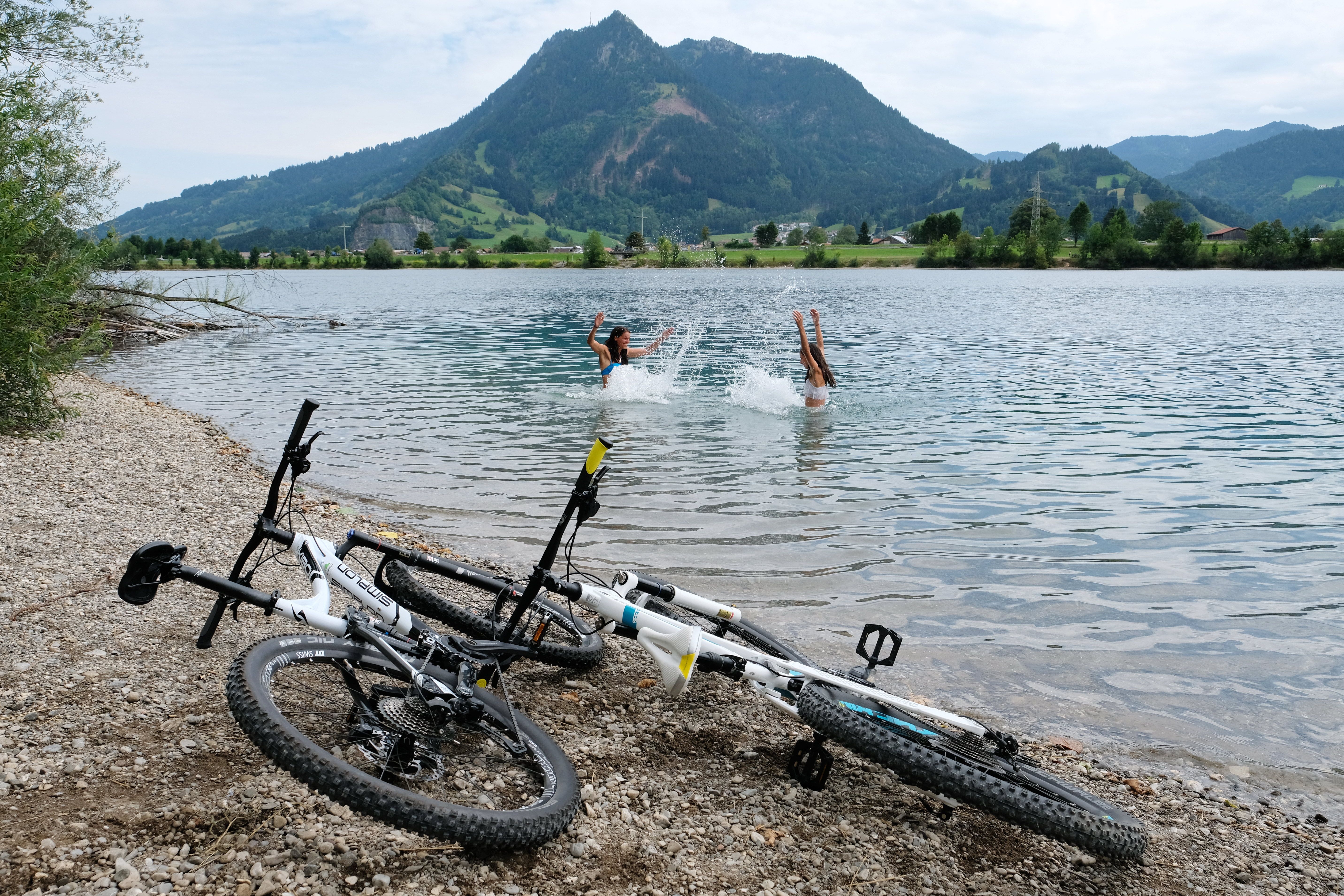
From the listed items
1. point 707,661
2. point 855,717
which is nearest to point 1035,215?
point 707,661

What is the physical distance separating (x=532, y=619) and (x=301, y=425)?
6.78ft

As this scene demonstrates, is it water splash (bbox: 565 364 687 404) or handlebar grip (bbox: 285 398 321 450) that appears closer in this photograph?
handlebar grip (bbox: 285 398 321 450)

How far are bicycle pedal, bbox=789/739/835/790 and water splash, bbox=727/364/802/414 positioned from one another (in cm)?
1525

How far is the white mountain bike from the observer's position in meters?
4.25

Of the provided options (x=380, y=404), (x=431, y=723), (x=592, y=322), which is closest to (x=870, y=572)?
(x=431, y=723)

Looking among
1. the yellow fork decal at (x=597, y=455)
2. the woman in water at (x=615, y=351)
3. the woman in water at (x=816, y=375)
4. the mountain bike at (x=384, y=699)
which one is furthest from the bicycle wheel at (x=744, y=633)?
the woman in water at (x=615, y=351)

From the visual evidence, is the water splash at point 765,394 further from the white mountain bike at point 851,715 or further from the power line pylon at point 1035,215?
the power line pylon at point 1035,215

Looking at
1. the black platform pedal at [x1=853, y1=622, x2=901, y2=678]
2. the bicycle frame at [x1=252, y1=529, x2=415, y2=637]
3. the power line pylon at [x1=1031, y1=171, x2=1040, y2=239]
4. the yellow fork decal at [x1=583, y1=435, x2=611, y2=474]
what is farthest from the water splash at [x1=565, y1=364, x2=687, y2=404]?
the power line pylon at [x1=1031, y1=171, x2=1040, y2=239]

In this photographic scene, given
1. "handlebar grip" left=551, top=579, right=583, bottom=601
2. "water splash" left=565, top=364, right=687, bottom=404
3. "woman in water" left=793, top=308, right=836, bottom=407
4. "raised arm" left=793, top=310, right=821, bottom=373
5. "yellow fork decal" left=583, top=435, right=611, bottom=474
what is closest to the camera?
"yellow fork decal" left=583, top=435, right=611, bottom=474

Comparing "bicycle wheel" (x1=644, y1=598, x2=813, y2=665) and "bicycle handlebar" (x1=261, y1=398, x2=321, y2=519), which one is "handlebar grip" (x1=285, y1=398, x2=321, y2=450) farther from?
"bicycle wheel" (x1=644, y1=598, x2=813, y2=665)

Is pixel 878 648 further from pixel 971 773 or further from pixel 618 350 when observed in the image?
pixel 618 350

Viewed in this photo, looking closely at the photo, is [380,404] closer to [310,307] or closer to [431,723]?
[431,723]

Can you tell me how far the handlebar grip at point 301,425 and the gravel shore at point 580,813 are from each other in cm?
162

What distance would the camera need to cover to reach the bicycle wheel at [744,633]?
5.83 metres
